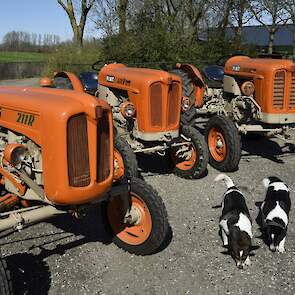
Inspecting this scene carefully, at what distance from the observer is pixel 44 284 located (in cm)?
A: 317

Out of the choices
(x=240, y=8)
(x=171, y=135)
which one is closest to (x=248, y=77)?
(x=171, y=135)

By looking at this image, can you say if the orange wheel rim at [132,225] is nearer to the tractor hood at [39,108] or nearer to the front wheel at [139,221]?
the front wheel at [139,221]

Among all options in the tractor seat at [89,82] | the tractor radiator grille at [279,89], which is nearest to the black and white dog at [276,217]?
the tractor radiator grille at [279,89]

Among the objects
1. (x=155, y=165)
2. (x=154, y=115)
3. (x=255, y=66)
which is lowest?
(x=155, y=165)

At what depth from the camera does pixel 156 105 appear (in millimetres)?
4832

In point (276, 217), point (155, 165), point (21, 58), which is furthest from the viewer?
point (21, 58)

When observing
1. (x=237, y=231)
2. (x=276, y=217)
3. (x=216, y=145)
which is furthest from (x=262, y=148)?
(x=237, y=231)

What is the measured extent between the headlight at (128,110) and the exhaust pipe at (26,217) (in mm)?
2092

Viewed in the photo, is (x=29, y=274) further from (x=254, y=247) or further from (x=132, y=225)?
(x=254, y=247)

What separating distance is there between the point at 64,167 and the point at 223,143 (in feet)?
11.7

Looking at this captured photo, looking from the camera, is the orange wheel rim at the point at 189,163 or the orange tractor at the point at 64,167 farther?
the orange wheel rim at the point at 189,163

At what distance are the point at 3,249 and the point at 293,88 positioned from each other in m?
4.24

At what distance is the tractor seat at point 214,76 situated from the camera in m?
7.39

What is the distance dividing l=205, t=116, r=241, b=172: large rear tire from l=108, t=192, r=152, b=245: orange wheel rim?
2.42m
